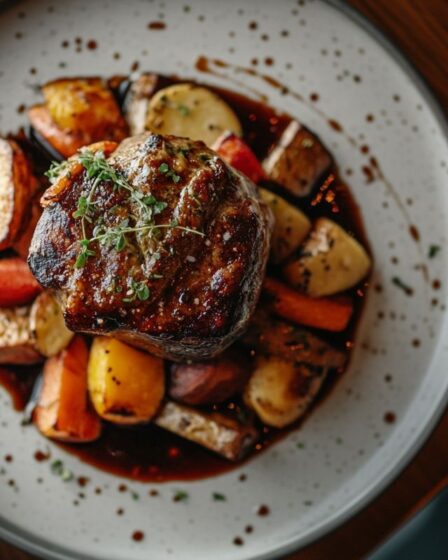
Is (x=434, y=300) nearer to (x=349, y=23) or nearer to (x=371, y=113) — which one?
(x=371, y=113)

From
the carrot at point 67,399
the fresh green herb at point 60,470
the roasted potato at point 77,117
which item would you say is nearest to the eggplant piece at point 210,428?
the carrot at point 67,399

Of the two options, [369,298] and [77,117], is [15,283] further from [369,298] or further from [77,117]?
[369,298]

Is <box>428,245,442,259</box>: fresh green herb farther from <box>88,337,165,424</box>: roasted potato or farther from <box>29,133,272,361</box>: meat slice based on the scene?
<box>88,337,165,424</box>: roasted potato

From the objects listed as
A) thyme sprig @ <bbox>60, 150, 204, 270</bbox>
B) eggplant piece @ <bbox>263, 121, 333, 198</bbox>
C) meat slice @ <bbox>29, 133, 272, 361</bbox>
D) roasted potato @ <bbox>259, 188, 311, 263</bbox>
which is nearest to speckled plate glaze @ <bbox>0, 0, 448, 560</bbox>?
eggplant piece @ <bbox>263, 121, 333, 198</bbox>

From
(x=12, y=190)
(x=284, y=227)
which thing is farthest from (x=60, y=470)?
(x=284, y=227)

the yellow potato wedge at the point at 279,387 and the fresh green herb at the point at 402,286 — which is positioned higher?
the fresh green herb at the point at 402,286

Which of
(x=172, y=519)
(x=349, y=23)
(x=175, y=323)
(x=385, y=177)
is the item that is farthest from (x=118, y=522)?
(x=349, y=23)

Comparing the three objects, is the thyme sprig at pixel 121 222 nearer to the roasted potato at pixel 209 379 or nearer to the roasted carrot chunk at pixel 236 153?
the roasted carrot chunk at pixel 236 153

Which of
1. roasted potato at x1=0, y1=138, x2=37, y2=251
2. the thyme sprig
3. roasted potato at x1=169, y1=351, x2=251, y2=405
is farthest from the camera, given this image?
roasted potato at x1=169, y1=351, x2=251, y2=405
